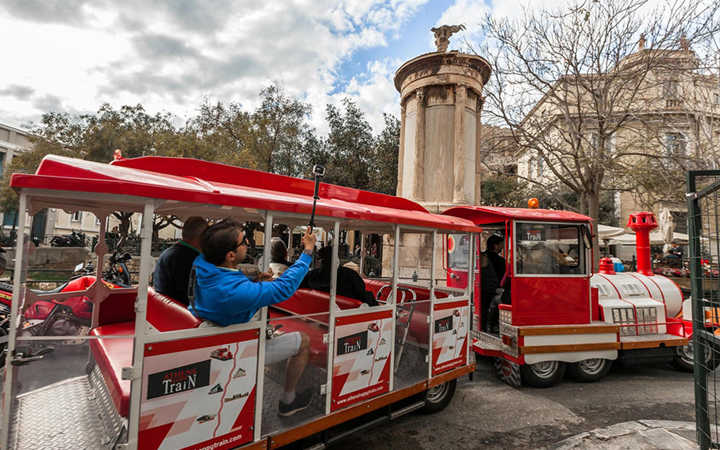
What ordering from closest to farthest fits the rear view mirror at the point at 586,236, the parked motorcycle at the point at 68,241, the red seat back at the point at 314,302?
1. the red seat back at the point at 314,302
2. the rear view mirror at the point at 586,236
3. the parked motorcycle at the point at 68,241

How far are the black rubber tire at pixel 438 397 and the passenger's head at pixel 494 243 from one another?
2.37 meters

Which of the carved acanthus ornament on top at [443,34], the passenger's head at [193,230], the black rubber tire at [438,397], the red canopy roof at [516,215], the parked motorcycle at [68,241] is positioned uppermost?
the carved acanthus ornament on top at [443,34]

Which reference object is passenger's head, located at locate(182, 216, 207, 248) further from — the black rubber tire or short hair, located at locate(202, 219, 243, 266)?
the black rubber tire

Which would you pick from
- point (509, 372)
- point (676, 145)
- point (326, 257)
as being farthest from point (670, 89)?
point (326, 257)

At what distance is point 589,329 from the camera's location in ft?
17.2

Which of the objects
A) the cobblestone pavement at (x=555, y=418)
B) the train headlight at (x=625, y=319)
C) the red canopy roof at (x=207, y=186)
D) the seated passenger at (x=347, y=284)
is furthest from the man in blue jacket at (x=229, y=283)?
the train headlight at (x=625, y=319)

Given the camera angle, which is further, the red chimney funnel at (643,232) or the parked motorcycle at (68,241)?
the parked motorcycle at (68,241)

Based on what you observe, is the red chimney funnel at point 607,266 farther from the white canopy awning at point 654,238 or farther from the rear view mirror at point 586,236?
the white canopy awning at point 654,238

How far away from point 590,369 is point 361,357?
13.9ft

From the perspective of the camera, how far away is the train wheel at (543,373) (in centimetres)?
514

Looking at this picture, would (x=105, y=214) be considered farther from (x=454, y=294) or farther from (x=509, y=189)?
(x=509, y=189)

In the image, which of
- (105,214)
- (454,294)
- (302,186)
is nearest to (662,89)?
(454,294)

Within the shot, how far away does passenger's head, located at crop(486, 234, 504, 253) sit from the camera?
5.85 m

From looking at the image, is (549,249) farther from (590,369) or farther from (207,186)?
(207,186)
